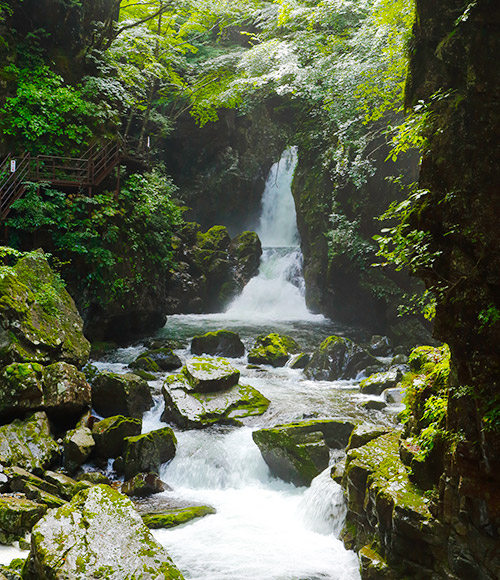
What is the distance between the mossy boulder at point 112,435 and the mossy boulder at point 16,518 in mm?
2445

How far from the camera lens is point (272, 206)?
1099 inches

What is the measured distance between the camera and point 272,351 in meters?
14.2

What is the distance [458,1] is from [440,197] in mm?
1953

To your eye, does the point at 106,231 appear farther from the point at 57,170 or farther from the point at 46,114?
the point at 46,114

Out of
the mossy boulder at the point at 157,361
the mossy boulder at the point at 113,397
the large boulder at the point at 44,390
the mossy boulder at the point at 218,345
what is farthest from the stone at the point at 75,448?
the mossy boulder at the point at 218,345

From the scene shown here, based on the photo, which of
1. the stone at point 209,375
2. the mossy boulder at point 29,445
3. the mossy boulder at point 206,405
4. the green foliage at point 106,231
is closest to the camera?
the mossy boulder at point 29,445

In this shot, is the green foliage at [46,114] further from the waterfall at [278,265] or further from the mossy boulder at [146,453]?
the waterfall at [278,265]

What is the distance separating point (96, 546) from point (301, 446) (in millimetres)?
4087

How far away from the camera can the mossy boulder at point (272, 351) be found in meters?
14.1

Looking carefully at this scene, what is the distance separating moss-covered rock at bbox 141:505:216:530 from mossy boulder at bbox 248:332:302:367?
24.3ft

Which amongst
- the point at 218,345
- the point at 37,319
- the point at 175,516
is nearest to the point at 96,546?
the point at 175,516

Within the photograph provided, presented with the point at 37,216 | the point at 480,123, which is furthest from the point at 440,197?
the point at 37,216

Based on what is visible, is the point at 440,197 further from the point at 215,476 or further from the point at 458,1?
the point at 215,476

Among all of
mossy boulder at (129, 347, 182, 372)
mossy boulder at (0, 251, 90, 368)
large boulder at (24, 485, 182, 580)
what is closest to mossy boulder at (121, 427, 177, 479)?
mossy boulder at (0, 251, 90, 368)
